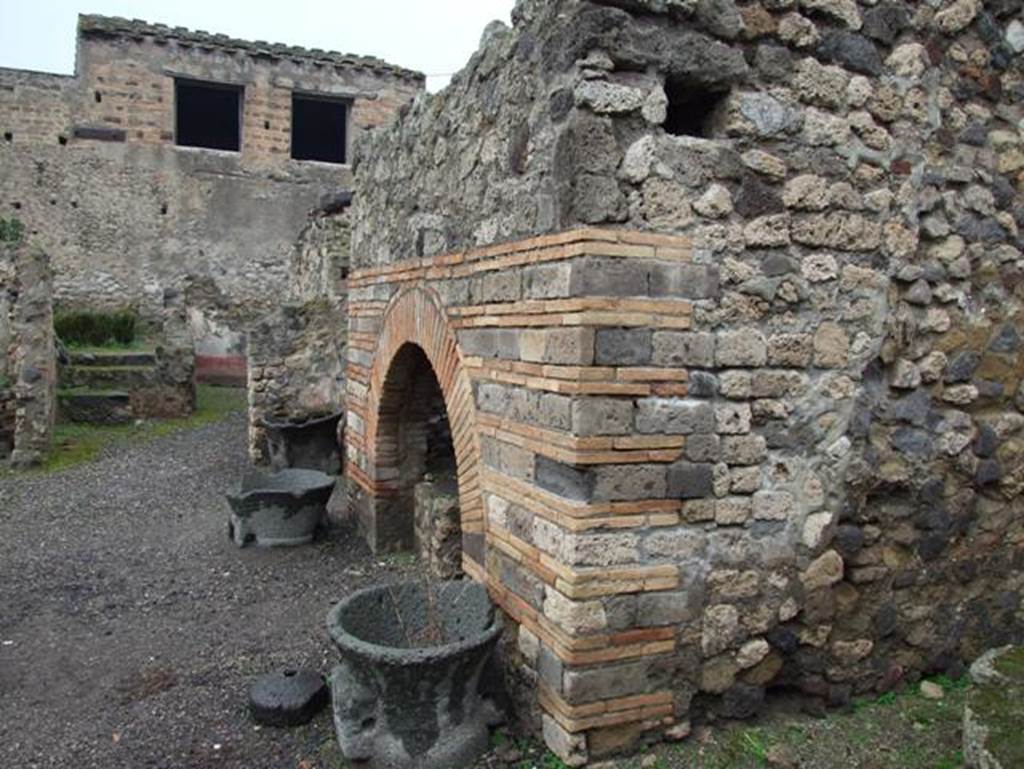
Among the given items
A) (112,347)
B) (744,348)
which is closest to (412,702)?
(744,348)

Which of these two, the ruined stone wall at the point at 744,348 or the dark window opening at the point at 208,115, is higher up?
the dark window opening at the point at 208,115

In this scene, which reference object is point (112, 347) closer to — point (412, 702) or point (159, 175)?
point (159, 175)

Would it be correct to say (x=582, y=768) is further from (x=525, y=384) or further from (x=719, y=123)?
(x=719, y=123)

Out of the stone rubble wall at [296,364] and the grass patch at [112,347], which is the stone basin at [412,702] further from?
the grass patch at [112,347]

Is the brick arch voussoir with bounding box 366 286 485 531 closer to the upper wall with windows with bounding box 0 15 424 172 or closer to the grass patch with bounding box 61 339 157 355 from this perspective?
the grass patch with bounding box 61 339 157 355

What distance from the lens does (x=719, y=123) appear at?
3.34 meters

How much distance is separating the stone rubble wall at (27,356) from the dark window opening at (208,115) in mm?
8077

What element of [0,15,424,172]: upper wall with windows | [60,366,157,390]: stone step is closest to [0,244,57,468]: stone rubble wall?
[60,366,157,390]: stone step

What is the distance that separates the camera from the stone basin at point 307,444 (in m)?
8.18

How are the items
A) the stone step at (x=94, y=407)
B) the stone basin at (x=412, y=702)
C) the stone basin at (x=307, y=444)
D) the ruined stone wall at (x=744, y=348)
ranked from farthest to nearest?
the stone step at (x=94, y=407), the stone basin at (x=307, y=444), the stone basin at (x=412, y=702), the ruined stone wall at (x=744, y=348)

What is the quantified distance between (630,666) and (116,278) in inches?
612

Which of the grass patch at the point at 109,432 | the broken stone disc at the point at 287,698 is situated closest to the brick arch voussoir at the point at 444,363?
the broken stone disc at the point at 287,698

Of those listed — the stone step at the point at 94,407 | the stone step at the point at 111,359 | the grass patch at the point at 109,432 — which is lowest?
the grass patch at the point at 109,432

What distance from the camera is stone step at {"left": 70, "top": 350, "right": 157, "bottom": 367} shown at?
1220cm
